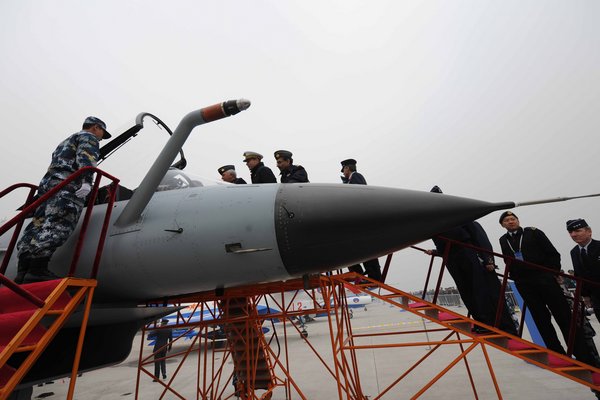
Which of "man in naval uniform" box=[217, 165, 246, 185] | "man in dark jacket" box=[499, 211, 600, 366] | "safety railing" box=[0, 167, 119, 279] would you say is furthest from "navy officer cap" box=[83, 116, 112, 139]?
"man in dark jacket" box=[499, 211, 600, 366]

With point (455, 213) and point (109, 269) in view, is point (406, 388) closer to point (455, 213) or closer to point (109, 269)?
point (455, 213)

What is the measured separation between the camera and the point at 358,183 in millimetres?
5559

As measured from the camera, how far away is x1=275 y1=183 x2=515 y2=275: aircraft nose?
2.84 m

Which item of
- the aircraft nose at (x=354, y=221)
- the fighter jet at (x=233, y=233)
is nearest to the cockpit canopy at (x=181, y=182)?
the fighter jet at (x=233, y=233)

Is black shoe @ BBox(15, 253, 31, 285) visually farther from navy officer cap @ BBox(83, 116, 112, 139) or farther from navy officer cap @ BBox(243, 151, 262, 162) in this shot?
navy officer cap @ BBox(243, 151, 262, 162)

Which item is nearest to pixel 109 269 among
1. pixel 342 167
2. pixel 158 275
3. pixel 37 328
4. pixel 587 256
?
pixel 158 275

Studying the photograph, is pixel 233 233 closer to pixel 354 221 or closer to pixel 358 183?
pixel 354 221

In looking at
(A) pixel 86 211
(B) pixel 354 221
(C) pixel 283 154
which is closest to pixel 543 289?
(B) pixel 354 221

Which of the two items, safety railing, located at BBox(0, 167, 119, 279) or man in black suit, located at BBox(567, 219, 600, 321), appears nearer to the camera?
safety railing, located at BBox(0, 167, 119, 279)

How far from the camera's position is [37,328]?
259 centimetres

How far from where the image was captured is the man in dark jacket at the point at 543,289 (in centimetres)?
471

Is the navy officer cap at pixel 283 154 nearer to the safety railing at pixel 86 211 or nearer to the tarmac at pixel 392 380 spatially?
the safety railing at pixel 86 211

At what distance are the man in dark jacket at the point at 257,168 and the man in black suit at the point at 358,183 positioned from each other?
1335mm

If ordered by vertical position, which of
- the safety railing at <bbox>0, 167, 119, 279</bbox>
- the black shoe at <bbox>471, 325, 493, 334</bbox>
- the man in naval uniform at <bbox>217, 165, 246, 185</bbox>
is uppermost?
the man in naval uniform at <bbox>217, 165, 246, 185</bbox>
